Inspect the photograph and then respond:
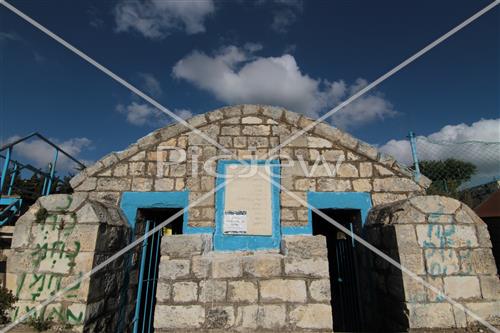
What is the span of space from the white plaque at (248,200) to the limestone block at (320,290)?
1762mm

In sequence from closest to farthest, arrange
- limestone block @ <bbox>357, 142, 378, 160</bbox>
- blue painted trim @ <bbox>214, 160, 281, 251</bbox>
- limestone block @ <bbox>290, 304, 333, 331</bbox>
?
limestone block @ <bbox>290, 304, 333, 331</bbox> → blue painted trim @ <bbox>214, 160, 281, 251</bbox> → limestone block @ <bbox>357, 142, 378, 160</bbox>

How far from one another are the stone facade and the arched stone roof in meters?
0.02

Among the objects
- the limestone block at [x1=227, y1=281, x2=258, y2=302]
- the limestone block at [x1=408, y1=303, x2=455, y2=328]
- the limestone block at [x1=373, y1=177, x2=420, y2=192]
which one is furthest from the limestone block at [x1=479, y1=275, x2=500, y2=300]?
the limestone block at [x1=227, y1=281, x2=258, y2=302]

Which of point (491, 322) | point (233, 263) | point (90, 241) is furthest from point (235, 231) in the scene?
point (491, 322)

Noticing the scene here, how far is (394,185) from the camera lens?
4668mm

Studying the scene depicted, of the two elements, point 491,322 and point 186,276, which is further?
point 491,322

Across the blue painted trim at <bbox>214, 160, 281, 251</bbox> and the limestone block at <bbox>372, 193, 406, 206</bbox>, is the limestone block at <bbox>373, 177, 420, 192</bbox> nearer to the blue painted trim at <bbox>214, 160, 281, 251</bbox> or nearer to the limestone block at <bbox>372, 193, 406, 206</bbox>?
the limestone block at <bbox>372, 193, 406, 206</bbox>

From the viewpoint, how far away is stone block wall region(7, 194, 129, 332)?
3.10 m

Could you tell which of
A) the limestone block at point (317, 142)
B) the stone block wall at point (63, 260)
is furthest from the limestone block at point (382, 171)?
the stone block wall at point (63, 260)

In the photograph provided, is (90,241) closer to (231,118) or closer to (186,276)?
(186,276)

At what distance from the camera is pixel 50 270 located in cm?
320

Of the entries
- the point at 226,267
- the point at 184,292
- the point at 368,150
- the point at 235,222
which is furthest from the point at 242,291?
the point at 368,150

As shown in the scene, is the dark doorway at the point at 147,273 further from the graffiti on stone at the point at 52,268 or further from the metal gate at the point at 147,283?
the graffiti on stone at the point at 52,268

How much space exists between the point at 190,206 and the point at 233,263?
204cm
